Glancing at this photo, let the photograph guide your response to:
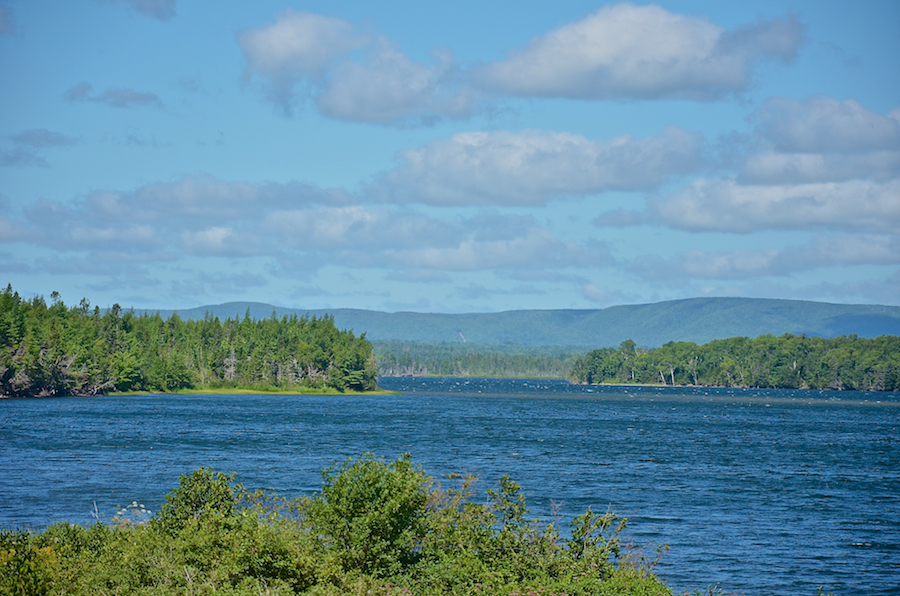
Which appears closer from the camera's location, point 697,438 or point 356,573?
point 356,573

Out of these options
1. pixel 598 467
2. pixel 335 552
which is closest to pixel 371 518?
pixel 335 552

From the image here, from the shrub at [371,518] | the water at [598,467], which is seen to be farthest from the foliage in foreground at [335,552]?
the water at [598,467]

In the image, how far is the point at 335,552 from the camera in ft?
77.0

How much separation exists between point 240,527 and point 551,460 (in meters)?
53.5

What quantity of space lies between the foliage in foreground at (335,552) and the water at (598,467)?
792 cm

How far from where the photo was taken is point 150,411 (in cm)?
12900

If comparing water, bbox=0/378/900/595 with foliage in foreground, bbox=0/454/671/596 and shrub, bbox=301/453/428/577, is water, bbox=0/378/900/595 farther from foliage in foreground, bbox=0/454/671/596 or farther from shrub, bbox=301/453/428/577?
shrub, bbox=301/453/428/577

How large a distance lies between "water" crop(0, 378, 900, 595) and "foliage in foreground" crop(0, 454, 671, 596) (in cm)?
792

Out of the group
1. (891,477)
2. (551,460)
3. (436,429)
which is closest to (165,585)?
(551,460)

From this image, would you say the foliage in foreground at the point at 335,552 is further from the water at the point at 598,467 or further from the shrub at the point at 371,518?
the water at the point at 598,467

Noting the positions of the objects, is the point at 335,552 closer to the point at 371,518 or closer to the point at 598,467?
the point at 371,518

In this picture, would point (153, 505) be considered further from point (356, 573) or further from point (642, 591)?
point (642, 591)

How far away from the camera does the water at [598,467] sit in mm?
40750

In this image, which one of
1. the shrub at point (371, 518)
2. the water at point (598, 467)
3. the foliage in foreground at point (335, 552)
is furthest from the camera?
the water at point (598, 467)
